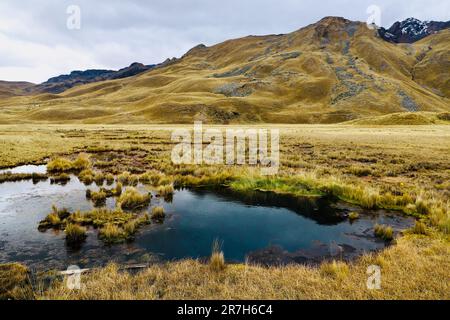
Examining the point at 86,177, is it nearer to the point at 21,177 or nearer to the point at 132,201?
the point at 21,177

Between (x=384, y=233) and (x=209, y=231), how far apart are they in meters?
7.14

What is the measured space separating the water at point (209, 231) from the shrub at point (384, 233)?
12.1 inches

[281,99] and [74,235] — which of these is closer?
[74,235]

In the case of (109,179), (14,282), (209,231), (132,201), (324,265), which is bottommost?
(209,231)

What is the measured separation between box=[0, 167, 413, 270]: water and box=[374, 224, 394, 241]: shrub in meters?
0.31

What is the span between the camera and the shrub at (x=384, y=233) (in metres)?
11.6

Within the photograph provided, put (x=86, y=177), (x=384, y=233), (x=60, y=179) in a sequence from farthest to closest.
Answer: (x=60, y=179) < (x=86, y=177) < (x=384, y=233)

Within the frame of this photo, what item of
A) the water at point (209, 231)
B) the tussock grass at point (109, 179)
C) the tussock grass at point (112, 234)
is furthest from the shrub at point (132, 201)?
the tussock grass at point (109, 179)

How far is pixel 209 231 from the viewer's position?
12.7 m

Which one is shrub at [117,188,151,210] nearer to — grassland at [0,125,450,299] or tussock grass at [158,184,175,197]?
tussock grass at [158,184,175,197]

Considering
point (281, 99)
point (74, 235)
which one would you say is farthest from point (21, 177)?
point (281, 99)

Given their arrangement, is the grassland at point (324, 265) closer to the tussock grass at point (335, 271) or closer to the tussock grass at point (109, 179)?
the tussock grass at point (335, 271)

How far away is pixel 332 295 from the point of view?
23.4ft
